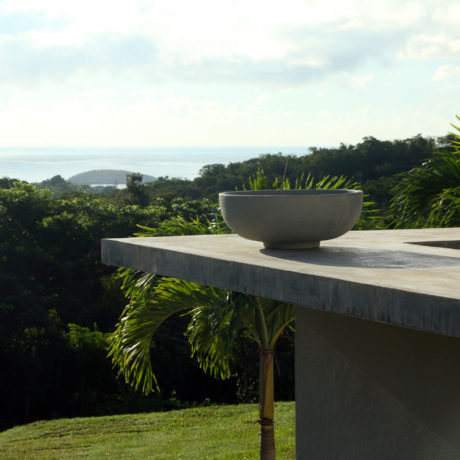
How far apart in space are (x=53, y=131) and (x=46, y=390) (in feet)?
129

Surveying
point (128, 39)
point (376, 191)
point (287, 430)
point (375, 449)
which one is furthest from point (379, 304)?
point (376, 191)

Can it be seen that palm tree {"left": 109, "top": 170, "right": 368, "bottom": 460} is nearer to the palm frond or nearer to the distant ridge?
the palm frond

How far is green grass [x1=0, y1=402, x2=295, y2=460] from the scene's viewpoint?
9773mm

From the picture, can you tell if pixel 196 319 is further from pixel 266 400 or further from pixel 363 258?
pixel 363 258

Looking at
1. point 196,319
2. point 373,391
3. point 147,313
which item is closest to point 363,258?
point 373,391

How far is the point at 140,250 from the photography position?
3.41 m

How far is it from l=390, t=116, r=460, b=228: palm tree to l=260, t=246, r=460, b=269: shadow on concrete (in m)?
3.76

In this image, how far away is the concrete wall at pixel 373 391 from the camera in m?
2.88

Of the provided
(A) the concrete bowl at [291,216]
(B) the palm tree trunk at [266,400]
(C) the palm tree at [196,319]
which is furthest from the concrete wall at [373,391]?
(B) the palm tree trunk at [266,400]

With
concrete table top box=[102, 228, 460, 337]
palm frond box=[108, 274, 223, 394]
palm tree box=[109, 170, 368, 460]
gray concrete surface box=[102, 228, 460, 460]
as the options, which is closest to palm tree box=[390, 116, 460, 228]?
palm tree box=[109, 170, 368, 460]

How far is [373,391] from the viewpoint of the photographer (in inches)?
124

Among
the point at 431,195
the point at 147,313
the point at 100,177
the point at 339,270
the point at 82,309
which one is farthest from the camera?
the point at 100,177

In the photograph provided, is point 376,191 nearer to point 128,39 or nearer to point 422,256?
point 128,39

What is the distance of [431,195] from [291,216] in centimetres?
449
